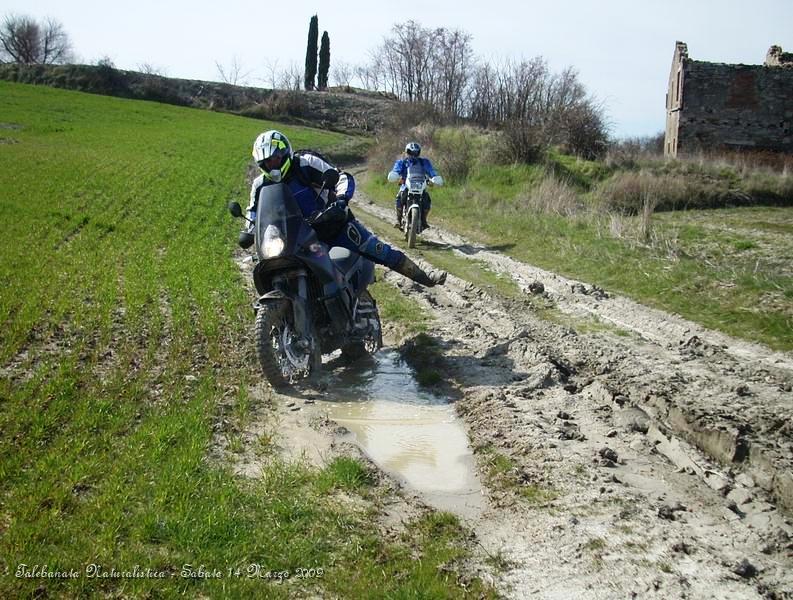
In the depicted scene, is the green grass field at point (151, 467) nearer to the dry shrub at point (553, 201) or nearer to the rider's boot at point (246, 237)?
the rider's boot at point (246, 237)

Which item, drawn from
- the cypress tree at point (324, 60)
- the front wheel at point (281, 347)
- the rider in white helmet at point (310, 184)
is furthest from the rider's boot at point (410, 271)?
the cypress tree at point (324, 60)

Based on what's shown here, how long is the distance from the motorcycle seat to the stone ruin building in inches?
1061

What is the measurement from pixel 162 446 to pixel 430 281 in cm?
404

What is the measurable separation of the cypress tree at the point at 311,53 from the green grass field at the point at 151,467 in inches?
2981

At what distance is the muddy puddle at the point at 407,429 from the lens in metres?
4.58

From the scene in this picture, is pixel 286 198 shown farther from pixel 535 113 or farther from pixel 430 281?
pixel 535 113

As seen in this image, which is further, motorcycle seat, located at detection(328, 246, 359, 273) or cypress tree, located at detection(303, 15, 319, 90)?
cypress tree, located at detection(303, 15, 319, 90)

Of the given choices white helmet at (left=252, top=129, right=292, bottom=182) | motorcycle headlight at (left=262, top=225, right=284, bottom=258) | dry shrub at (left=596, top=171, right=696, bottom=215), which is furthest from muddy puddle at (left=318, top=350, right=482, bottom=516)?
dry shrub at (left=596, top=171, right=696, bottom=215)

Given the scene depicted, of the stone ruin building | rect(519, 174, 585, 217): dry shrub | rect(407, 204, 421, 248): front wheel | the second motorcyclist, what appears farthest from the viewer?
the stone ruin building

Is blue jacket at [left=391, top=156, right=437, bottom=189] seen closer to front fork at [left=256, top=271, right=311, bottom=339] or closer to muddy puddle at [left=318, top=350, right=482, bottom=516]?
muddy puddle at [left=318, top=350, right=482, bottom=516]

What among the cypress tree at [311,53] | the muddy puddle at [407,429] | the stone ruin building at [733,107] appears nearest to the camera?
the muddy puddle at [407,429]

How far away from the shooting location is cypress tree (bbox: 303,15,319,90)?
8325 cm

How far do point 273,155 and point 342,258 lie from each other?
1127 mm

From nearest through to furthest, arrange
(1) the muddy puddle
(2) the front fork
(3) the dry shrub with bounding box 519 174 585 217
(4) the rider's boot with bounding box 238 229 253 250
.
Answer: (1) the muddy puddle, (2) the front fork, (4) the rider's boot with bounding box 238 229 253 250, (3) the dry shrub with bounding box 519 174 585 217
